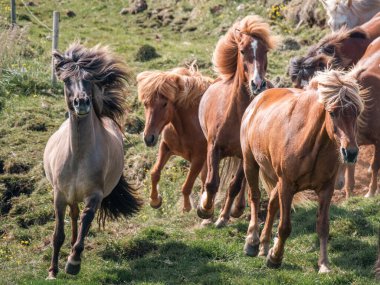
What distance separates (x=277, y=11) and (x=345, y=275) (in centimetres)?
1201

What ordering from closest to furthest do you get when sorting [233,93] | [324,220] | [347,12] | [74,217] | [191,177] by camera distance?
[324,220] < [74,217] < [233,93] < [191,177] < [347,12]

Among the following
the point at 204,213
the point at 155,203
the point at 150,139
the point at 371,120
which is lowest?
the point at 155,203

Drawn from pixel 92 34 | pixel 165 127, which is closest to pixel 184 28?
pixel 92 34

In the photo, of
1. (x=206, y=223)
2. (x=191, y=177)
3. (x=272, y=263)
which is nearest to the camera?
(x=272, y=263)

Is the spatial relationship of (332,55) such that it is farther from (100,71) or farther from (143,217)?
(100,71)

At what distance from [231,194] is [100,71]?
2.36 m

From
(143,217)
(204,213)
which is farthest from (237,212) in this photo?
(143,217)

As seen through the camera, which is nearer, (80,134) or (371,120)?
(80,134)

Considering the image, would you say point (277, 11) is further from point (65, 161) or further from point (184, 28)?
point (65, 161)

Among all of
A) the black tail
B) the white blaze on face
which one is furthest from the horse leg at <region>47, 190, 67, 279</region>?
the white blaze on face

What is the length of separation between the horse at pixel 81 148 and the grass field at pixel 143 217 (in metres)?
0.59

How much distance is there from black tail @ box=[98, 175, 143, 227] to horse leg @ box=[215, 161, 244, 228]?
1.16 m

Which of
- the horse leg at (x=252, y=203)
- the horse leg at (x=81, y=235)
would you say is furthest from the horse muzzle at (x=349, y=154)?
the horse leg at (x=81, y=235)

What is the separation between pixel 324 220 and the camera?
8109mm
